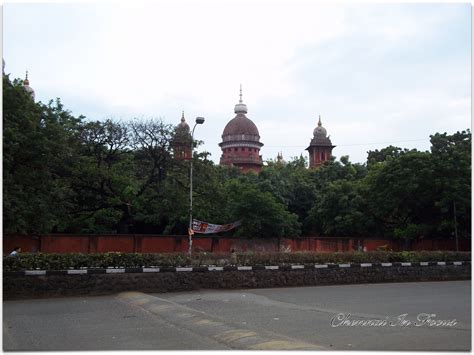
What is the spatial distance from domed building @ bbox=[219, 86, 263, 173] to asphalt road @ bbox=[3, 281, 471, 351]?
44018mm

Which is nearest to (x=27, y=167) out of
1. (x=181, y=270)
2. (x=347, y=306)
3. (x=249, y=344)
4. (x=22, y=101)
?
(x=22, y=101)

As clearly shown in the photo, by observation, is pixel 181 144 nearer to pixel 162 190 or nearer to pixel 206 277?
pixel 162 190

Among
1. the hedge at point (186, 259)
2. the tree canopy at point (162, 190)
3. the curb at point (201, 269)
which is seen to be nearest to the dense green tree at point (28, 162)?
the tree canopy at point (162, 190)

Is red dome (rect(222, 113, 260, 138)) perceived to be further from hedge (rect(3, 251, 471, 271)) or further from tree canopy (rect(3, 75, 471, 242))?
hedge (rect(3, 251, 471, 271))

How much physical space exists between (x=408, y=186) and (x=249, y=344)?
2476cm

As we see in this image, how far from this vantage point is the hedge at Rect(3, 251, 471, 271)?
1558 cm

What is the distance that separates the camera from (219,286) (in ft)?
56.6

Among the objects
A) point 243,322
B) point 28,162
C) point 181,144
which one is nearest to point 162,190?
point 181,144

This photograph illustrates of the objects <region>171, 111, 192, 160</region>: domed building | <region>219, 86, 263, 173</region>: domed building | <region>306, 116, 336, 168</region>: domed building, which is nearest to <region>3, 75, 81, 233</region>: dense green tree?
<region>171, 111, 192, 160</region>: domed building

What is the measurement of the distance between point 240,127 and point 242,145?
2.29m

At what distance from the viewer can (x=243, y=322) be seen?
9.73 meters

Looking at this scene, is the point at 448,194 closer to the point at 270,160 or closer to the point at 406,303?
the point at 406,303

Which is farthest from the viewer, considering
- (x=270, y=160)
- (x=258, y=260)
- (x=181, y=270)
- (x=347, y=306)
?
(x=270, y=160)

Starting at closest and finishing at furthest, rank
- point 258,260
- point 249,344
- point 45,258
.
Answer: point 249,344, point 45,258, point 258,260
